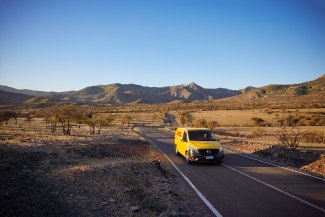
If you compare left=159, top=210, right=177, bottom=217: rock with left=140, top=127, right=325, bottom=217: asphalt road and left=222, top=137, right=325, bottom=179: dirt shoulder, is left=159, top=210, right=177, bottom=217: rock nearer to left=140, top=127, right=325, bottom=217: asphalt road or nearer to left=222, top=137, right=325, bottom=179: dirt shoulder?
left=140, top=127, right=325, bottom=217: asphalt road

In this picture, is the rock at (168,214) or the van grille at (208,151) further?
the van grille at (208,151)

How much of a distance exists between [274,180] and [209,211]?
16.1 feet

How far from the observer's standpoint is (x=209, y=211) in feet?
27.2

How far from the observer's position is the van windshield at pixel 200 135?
17.4 m

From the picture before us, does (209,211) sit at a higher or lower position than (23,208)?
lower

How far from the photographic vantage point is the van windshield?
1738 centimetres

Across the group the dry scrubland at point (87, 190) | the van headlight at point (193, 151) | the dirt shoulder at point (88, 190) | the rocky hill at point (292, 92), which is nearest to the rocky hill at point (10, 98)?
the rocky hill at point (292, 92)

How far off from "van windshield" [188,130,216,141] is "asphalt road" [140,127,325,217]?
6.16 ft

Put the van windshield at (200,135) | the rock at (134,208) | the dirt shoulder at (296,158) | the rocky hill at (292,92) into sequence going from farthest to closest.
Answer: the rocky hill at (292,92), the van windshield at (200,135), the dirt shoulder at (296,158), the rock at (134,208)

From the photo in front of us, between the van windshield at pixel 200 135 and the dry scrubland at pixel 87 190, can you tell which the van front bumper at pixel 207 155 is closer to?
the van windshield at pixel 200 135

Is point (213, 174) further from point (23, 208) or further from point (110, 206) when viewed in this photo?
point (23, 208)

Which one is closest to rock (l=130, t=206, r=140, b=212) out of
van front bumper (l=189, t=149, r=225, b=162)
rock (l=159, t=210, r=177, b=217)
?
rock (l=159, t=210, r=177, b=217)

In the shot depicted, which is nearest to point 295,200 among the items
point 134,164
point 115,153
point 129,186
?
point 129,186

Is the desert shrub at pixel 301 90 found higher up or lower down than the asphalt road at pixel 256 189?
higher up
